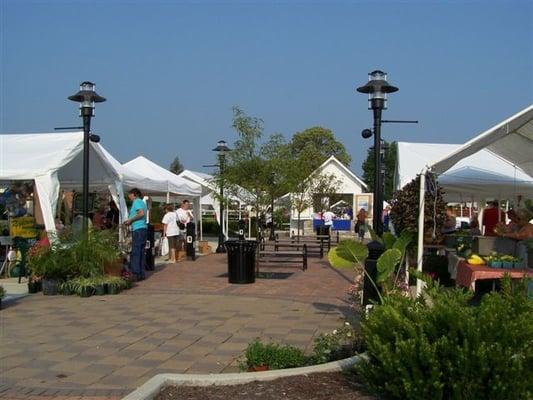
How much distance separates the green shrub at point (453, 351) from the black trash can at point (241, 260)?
803cm

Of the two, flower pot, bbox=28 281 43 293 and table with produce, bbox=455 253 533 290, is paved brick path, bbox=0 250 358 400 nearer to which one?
flower pot, bbox=28 281 43 293

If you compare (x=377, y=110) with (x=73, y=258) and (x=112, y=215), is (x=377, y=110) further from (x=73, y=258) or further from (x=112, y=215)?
(x=112, y=215)

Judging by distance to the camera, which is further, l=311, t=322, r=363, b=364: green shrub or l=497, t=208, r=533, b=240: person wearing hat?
l=497, t=208, r=533, b=240: person wearing hat

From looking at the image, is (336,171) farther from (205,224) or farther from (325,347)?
(325,347)

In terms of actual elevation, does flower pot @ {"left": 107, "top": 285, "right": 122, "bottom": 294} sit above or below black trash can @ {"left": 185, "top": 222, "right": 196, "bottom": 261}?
below

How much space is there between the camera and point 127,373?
584 cm

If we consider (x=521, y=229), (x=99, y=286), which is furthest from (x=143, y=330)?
(x=521, y=229)

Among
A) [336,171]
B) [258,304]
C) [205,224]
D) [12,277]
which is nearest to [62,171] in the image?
[12,277]

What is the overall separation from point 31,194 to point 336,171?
32.7 meters

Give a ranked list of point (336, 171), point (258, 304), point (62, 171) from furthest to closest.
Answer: point (336, 171)
point (62, 171)
point (258, 304)

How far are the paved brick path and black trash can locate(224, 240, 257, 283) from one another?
0.24 metres

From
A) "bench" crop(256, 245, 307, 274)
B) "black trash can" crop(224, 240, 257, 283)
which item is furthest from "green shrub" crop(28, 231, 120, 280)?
"bench" crop(256, 245, 307, 274)

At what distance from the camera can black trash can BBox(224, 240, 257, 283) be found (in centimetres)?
1257

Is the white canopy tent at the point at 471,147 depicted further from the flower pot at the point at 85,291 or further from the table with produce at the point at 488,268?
the flower pot at the point at 85,291
